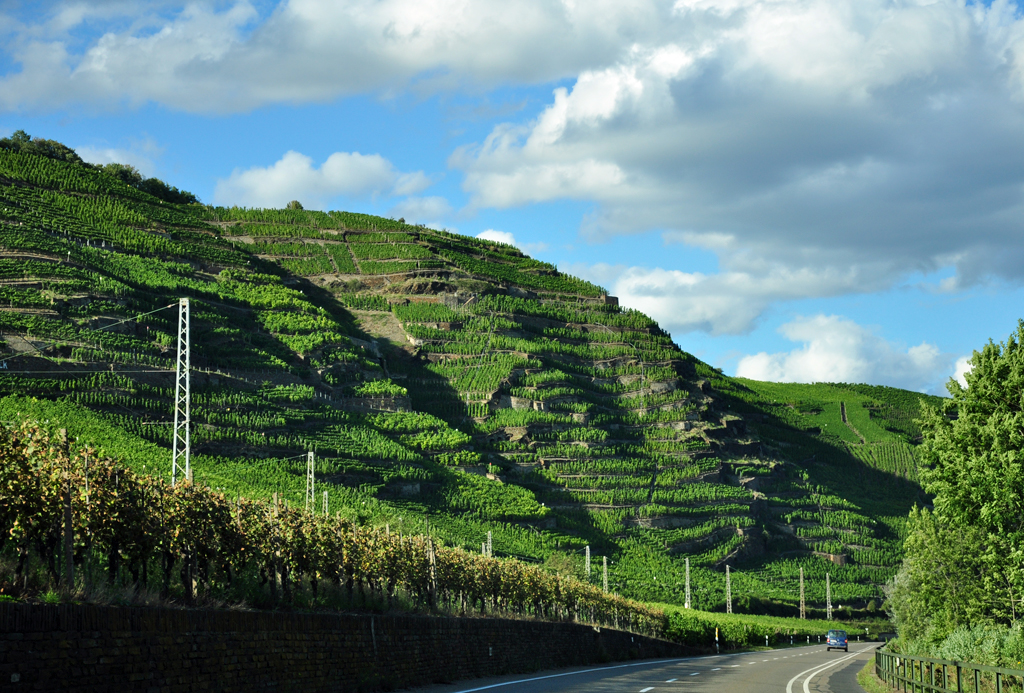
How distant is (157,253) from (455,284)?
47.2m

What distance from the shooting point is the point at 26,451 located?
15273mm

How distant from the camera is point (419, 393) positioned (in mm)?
133500

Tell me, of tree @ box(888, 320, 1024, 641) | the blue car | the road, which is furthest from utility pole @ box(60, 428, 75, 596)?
the blue car

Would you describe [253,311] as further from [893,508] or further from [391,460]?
[893,508]

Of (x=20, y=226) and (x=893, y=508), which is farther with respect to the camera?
(x=893, y=508)

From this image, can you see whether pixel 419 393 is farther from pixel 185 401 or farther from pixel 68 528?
pixel 68 528

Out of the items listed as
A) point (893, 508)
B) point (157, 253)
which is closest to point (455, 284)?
point (157, 253)

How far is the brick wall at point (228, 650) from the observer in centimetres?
1191

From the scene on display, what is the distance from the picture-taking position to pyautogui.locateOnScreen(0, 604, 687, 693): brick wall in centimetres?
1191

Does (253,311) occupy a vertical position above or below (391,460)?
above

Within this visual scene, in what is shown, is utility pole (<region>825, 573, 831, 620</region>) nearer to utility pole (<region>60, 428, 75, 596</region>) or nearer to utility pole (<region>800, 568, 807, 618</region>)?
utility pole (<region>800, 568, 807, 618</region>)

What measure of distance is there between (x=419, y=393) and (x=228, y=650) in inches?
4634

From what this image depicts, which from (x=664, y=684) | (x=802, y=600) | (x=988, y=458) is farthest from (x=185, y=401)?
(x=802, y=600)

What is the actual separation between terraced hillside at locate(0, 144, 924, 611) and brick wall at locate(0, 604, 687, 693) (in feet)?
118
